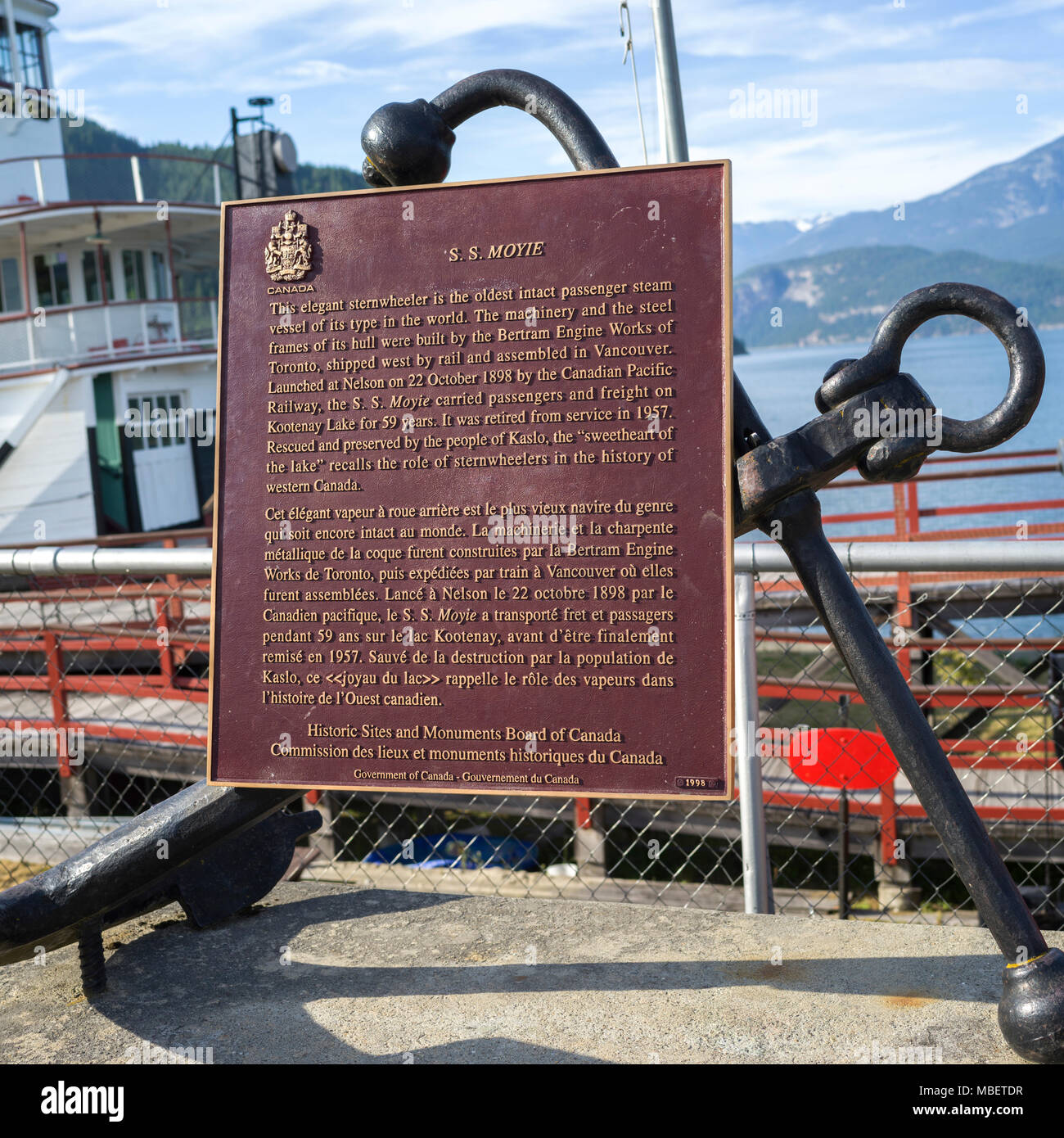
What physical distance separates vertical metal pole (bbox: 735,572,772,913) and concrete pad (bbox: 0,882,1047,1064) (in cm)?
17

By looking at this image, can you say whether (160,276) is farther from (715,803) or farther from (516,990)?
(516,990)

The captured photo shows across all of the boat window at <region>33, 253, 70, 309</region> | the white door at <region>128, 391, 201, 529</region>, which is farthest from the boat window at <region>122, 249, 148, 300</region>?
the white door at <region>128, 391, 201, 529</region>

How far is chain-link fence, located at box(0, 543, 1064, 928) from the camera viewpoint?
5.22 m

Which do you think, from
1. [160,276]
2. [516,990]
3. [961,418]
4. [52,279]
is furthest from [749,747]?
[961,418]

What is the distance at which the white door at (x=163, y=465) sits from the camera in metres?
18.1

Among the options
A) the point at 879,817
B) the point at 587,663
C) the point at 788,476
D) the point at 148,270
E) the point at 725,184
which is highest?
Result: the point at 148,270

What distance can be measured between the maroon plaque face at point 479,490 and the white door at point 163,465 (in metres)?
16.2

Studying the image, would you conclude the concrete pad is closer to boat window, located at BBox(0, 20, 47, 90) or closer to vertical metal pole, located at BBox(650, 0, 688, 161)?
vertical metal pole, located at BBox(650, 0, 688, 161)

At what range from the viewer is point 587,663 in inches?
100

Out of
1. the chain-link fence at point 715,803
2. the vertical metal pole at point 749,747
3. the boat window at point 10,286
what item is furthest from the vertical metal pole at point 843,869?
the boat window at point 10,286
